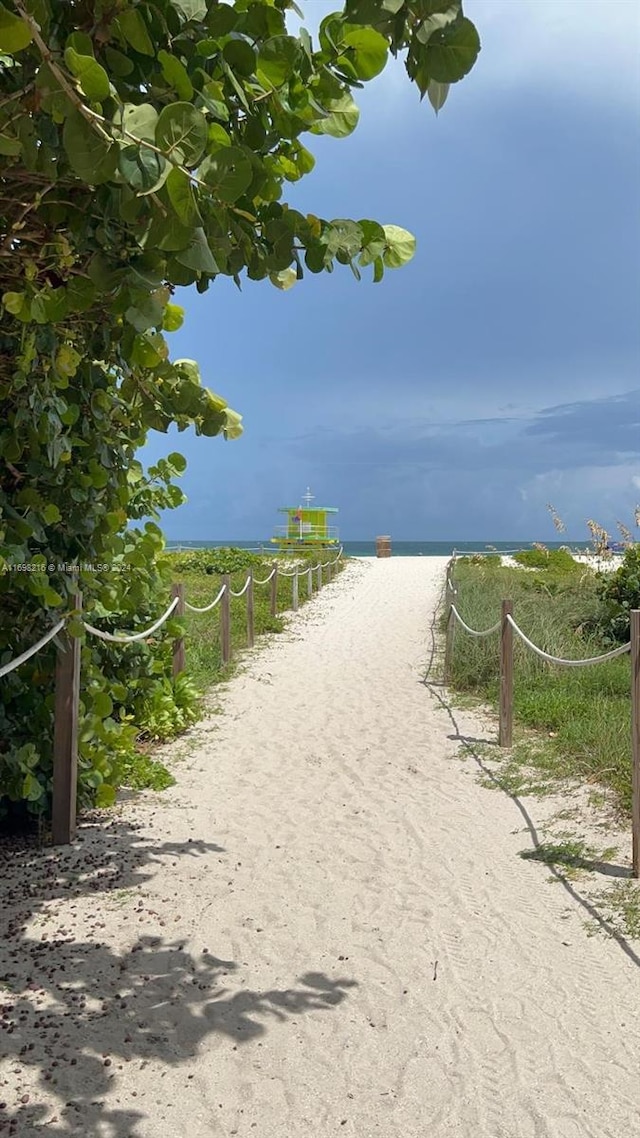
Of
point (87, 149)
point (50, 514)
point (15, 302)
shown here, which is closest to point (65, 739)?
point (50, 514)

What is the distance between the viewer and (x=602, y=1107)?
2.71m

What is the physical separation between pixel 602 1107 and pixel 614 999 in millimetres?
698

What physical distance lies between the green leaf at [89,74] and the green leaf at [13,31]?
4.9 inches

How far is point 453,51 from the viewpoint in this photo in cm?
164

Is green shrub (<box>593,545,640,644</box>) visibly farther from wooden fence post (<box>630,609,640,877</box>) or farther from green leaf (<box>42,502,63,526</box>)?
green leaf (<box>42,502,63,526</box>)

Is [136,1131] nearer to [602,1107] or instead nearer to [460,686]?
[602,1107]

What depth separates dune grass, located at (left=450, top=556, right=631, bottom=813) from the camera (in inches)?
248

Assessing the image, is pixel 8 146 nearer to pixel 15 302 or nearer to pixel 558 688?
pixel 15 302

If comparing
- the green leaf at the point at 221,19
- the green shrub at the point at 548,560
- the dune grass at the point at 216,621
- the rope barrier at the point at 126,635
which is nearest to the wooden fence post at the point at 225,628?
the dune grass at the point at 216,621

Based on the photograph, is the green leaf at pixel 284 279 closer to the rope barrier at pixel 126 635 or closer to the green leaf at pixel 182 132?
the green leaf at pixel 182 132

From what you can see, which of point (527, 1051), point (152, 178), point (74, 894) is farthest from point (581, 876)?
point (152, 178)

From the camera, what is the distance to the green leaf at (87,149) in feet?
5.29

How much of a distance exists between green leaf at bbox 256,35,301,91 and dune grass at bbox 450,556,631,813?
190 inches

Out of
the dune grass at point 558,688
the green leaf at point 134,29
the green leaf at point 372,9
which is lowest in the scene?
the dune grass at point 558,688
